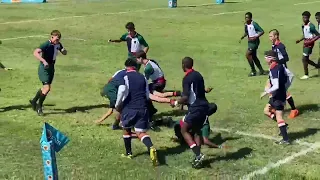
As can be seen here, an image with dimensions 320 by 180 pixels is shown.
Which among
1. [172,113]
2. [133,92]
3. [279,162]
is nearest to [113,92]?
[133,92]

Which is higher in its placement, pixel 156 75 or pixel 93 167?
pixel 156 75

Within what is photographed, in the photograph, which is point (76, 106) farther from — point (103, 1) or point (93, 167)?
point (103, 1)

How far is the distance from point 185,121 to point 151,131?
2.64m

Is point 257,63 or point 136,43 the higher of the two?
point 136,43

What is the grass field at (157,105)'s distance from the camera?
1081 cm

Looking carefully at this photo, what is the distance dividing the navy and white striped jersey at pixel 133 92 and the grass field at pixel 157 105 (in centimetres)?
119

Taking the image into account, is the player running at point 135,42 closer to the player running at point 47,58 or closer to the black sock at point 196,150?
the player running at point 47,58

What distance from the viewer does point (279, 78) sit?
11.8 metres

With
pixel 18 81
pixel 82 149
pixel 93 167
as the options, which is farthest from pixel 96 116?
pixel 18 81

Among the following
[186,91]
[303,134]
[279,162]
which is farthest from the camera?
[303,134]

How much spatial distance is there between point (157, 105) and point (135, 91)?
5.31 metres

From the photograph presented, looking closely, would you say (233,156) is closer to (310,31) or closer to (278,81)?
(278,81)

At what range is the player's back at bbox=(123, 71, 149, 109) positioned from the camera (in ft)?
34.9

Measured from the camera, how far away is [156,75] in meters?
13.6
